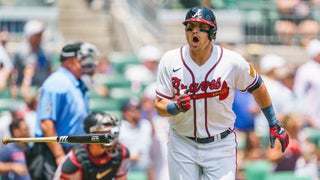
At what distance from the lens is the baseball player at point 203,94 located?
7.02 meters

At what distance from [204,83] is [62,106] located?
5.96ft

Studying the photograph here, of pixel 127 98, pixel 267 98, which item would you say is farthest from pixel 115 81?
pixel 267 98

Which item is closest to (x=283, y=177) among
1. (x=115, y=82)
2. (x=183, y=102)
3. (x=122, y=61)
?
(x=183, y=102)

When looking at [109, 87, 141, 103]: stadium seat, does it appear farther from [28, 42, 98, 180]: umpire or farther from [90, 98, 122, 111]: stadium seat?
[28, 42, 98, 180]: umpire

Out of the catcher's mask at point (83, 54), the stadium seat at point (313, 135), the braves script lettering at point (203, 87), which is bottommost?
the stadium seat at point (313, 135)

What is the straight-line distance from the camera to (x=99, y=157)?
7.88 metres

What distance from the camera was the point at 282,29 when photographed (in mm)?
15523

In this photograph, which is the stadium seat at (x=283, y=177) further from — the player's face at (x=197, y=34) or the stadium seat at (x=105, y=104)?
the stadium seat at (x=105, y=104)

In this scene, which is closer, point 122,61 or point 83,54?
point 83,54

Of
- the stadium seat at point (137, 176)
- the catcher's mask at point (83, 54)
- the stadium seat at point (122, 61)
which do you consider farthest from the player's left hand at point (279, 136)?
the stadium seat at point (122, 61)

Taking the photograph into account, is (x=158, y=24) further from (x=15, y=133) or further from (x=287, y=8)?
(x=15, y=133)

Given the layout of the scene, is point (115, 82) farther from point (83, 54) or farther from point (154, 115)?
point (83, 54)

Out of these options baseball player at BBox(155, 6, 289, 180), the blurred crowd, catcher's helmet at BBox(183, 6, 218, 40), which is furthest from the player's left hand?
the blurred crowd

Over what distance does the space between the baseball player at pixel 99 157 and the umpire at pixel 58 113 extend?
1.57 ft
